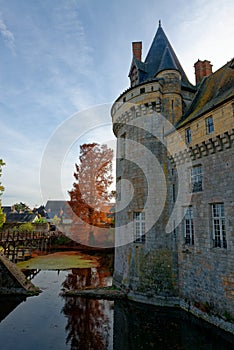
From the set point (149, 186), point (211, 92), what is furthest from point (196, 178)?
point (211, 92)

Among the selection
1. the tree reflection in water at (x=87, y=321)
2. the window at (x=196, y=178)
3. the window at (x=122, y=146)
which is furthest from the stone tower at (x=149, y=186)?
the tree reflection in water at (x=87, y=321)

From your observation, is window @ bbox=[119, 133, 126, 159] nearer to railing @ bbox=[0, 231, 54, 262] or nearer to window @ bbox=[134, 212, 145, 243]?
window @ bbox=[134, 212, 145, 243]

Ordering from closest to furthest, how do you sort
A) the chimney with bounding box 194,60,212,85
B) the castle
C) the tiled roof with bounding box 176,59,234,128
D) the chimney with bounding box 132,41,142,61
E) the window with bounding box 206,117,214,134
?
1. the castle
2. the window with bounding box 206,117,214,134
3. the tiled roof with bounding box 176,59,234,128
4. the chimney with bounding box 194,60,212,85
5. the chimney with bounding box 132,41,142,61

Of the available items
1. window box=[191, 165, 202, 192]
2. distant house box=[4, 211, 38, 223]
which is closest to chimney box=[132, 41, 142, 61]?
window box=[191, 165, 202, 192]

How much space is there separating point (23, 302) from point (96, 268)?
7.73 metres

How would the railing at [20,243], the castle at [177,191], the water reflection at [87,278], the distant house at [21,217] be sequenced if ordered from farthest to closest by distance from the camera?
the distant house at [21,217]
the railing at [20,243]
the water reflection at [87,278]
the castle at [177,191]

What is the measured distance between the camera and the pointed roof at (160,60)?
11.8 meters

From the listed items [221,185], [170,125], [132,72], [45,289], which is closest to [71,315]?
[45,289]

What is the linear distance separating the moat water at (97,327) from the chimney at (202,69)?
12689 mm

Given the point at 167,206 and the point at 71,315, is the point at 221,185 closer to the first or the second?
the point at 167,206

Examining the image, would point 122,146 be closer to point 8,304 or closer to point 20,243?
point 8,304

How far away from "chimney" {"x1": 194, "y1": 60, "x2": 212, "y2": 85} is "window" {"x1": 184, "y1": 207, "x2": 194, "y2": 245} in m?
8.41

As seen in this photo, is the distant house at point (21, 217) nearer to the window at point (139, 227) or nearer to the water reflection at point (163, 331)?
the window at point (139, 227)

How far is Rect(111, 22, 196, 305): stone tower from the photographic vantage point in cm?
1000
